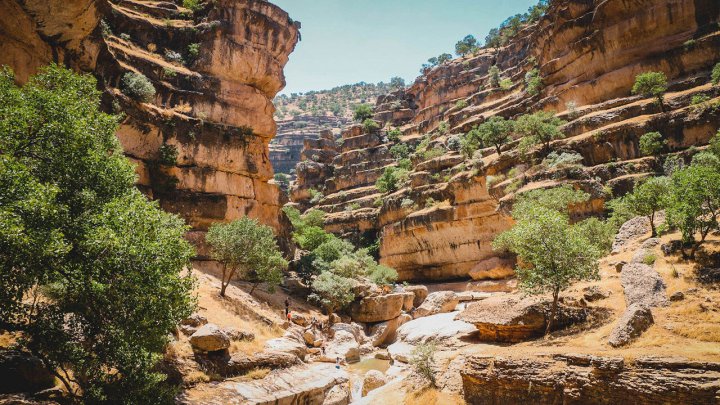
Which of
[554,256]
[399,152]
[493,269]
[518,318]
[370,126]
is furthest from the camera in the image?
[370,126]

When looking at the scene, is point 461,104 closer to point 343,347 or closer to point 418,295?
point 418,295

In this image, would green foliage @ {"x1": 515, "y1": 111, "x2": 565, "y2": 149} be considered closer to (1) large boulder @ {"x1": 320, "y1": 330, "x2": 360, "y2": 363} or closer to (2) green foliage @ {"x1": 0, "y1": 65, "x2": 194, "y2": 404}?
(1) large boulder @ {"x1": 320, "y1": 330, "x2": 360, "y2": 363}

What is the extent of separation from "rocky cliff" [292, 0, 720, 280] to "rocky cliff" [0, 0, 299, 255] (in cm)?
2206

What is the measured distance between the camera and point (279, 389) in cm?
1756

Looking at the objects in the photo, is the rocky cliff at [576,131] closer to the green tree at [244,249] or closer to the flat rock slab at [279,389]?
the green tree at [244,249]

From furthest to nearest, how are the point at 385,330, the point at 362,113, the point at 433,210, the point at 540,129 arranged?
the point at 362,113 → the point at 433,210 → the point at 540,129 → the point at 385,330

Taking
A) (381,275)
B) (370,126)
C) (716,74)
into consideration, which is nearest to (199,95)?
(381,275)

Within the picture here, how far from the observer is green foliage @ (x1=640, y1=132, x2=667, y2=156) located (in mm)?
33906

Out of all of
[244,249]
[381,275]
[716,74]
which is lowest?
[381,275]

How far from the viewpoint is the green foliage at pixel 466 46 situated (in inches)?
4050

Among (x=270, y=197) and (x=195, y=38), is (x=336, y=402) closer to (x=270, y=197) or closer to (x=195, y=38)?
(x=270, y=197)

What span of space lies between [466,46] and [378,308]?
92684 millimetres

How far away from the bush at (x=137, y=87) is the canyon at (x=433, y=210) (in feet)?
2.70

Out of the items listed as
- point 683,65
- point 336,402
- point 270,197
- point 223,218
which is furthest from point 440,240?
point 683,65
